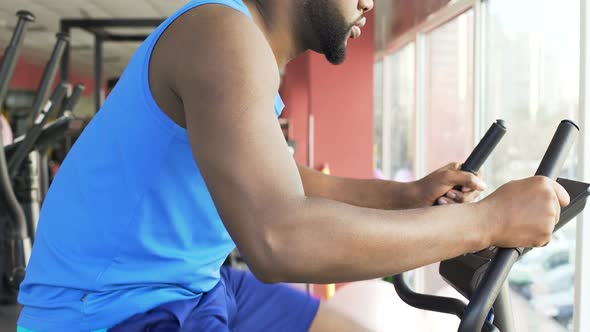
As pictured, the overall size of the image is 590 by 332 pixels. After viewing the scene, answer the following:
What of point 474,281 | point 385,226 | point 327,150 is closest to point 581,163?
point 474,281

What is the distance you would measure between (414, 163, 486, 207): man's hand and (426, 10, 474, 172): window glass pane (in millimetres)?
4151

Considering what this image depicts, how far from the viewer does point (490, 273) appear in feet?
2.53

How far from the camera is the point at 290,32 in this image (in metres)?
1.00

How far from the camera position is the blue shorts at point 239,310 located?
88 cm

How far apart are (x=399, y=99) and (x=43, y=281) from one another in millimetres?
7652

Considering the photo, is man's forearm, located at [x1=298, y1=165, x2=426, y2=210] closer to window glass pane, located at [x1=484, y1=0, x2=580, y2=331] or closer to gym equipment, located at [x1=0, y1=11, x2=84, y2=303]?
gym equipment, located at [x1=0, y1=11, x2=84, y2=303]

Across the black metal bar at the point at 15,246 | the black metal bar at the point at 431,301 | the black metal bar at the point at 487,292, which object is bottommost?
the black metal bar at the point at 15,246

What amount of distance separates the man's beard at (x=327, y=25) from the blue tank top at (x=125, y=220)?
0.14 meters

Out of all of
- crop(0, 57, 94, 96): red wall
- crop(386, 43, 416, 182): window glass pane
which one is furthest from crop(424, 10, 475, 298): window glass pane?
crop(0, 57, 94, 96): red wall

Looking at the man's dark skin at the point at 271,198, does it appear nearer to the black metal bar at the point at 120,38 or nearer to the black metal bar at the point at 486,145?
the black metal bar at the point at 486,145

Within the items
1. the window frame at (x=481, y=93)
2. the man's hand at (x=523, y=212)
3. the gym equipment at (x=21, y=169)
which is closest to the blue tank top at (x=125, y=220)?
the man's hand at (x=523, y=212)

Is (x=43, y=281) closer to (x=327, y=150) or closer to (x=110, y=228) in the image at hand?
(x=110, y=228)

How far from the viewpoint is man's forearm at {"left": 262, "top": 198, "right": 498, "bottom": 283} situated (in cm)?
67

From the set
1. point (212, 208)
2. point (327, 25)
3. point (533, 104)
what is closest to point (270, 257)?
point (212, 208)
